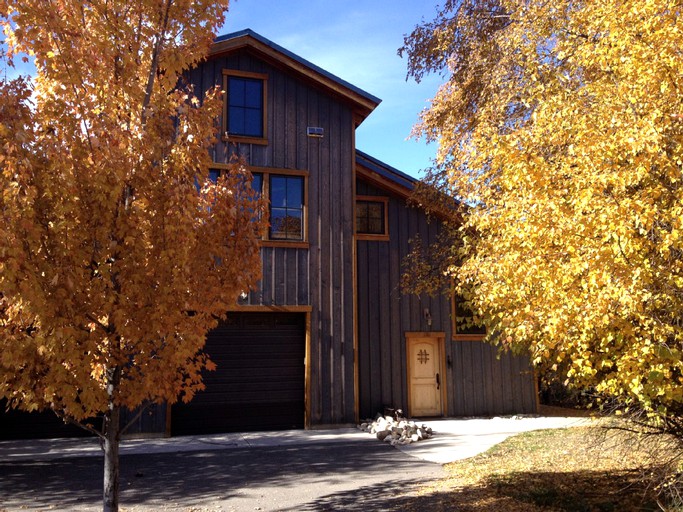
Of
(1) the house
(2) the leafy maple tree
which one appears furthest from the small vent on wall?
(2) the leafy maple tree

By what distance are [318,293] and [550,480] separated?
301 inches

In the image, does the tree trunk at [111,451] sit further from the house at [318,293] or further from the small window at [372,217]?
the small window at [372,217]

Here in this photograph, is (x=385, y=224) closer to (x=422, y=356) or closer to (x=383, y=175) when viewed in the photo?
(x=383, y=175)

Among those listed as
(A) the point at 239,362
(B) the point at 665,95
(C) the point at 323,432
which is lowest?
(C) the point at 323,432

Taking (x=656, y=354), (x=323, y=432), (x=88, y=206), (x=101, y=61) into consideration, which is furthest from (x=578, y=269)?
(x=323, y=432)

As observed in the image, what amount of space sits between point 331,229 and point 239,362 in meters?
4.06

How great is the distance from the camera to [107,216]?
5250 millimetres

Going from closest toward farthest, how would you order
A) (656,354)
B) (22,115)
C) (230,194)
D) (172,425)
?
(22,115), (656,354), (230,194), (172,425)

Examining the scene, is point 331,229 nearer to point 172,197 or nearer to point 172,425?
point 172,425

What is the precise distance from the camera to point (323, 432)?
13.8m

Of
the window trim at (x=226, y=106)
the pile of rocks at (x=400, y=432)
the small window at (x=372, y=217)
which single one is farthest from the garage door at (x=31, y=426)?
the small window at (x=372, y=217)

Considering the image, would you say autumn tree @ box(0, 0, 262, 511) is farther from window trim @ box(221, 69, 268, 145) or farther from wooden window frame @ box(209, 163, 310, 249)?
window trim @ box(221, 69, 268, 145)

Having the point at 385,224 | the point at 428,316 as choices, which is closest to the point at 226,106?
the point at 385,224

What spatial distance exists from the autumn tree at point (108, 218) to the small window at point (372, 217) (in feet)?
31.8
